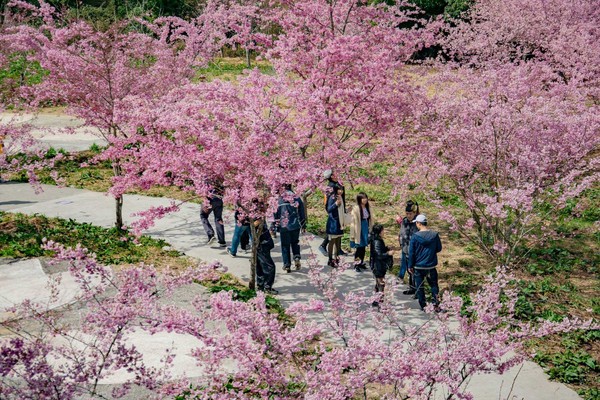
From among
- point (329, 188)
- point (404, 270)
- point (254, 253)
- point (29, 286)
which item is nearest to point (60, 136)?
point (29, 286)

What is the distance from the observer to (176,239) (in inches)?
466

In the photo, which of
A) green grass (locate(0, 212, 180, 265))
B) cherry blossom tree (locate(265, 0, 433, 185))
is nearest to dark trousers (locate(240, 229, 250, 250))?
green grass (locate(0, 212, 180, 265))

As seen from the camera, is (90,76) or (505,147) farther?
(90,76)

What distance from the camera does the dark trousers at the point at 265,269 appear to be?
9.17m

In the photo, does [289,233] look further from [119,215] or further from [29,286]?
[29,286]

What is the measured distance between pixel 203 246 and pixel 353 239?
10.7 feet

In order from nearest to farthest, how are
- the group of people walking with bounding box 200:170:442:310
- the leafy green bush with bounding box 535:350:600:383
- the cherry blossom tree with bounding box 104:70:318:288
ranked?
the leafy green bush with bounding box 535:350:600:383
the cherry blossom tree with bounding box 104:70:318:288
the group of people walking with bounding box 200:170:442:310

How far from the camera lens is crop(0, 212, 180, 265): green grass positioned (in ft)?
35.0

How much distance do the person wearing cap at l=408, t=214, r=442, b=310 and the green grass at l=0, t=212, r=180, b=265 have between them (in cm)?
483

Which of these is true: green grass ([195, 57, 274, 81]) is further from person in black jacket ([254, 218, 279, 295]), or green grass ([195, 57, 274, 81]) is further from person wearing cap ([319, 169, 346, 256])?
person in black jacket ([254, 218, 279, 295])

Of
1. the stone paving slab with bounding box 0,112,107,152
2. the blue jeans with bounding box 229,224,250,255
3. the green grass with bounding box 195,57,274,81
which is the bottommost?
the blue jeans with bounding box 229,224,250,255

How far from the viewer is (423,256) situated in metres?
8.38

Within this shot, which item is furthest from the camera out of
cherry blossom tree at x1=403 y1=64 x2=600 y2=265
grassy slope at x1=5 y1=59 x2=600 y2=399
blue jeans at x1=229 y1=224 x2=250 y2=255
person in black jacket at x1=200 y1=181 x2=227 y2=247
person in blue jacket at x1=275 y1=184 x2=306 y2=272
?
person in black jacket at x1=200 y1=181 x2=227 y2=247

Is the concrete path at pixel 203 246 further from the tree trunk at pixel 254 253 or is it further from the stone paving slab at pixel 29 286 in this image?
the stone paving slab at pixel 29 286
